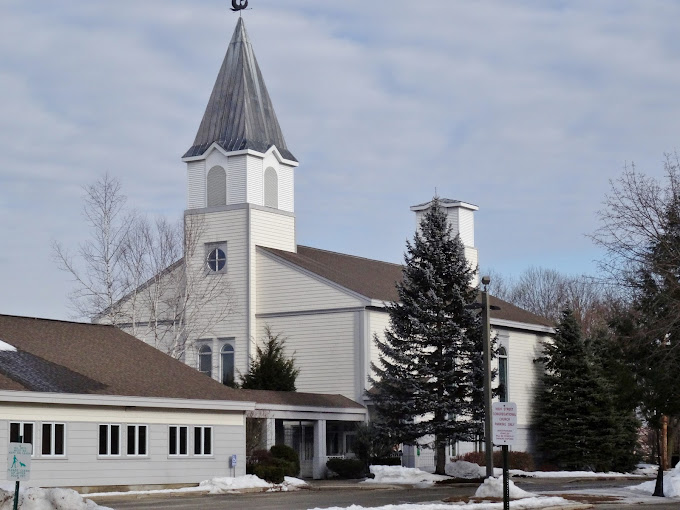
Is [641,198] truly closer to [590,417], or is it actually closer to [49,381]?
[49,381]

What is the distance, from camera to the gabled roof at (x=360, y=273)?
178ft

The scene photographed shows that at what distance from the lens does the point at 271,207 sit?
187 feet

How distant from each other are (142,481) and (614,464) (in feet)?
96.8

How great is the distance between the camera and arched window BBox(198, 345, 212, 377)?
184 ft

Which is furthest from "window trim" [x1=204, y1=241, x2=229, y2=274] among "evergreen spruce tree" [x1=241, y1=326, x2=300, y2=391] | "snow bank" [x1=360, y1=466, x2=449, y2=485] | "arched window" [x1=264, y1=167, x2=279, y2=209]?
"snow bank" [x1=360, y1=466, x2=449, y2=485]

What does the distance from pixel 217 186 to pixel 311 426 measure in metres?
13.1

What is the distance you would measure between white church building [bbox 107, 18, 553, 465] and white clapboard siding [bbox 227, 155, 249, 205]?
1.9 inches

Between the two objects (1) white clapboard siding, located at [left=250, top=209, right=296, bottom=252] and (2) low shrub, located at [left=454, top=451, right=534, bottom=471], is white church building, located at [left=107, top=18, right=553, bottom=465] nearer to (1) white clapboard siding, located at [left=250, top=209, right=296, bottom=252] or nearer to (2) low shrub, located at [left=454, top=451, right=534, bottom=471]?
(1) white clapboard siding, located at [left=250, top=209, right=296, bottom=252]

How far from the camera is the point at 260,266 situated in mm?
55406

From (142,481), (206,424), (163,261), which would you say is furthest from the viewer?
(163,261)

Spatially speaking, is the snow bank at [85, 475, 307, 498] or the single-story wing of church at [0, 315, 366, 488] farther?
the snow bank at [85, 475, 307, 498]

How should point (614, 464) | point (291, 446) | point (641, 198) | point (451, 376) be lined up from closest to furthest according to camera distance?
point (641, 198) < point (451, 376) < point (291, 446) < point (614, 464)

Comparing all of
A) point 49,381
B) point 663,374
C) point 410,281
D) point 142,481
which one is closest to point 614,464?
point 410,281

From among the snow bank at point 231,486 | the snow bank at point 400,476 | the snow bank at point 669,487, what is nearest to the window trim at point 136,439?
the snow bank at point 231,486
